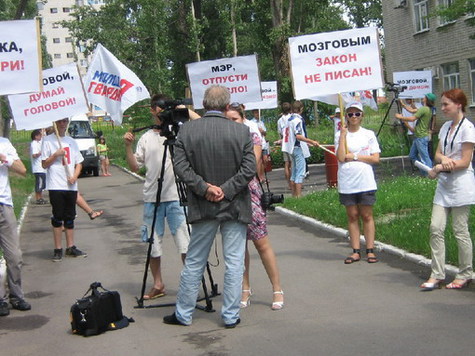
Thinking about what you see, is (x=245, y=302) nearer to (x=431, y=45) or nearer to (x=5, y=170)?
(x=5, y=170)

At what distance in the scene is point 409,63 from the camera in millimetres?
33312

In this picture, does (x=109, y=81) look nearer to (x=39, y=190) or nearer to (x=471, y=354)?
(x=471, y=354)

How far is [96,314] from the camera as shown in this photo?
675 cm

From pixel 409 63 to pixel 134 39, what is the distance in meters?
28.9

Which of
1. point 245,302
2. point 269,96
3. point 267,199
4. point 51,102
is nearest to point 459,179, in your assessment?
point 267,199

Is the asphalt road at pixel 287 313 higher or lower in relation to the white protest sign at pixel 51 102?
lower

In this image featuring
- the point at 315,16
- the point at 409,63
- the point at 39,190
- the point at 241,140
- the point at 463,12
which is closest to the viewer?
the point at 241,140

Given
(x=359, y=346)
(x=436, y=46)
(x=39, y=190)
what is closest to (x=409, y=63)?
(x=436, y=46)

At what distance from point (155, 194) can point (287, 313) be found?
6.04 ft

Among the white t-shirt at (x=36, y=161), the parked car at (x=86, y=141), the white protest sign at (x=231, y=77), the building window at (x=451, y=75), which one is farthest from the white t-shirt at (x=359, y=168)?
the parked car at (x=86, y=141)

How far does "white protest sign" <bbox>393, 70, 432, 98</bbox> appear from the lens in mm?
21641

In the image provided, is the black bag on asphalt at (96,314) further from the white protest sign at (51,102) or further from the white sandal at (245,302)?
the white protest sign at (51,102)

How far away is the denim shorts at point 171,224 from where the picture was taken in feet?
26.0

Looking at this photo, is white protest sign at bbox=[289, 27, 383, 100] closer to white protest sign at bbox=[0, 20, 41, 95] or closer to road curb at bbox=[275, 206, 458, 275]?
road curb at bbox=[275, 206, 458, 275]
